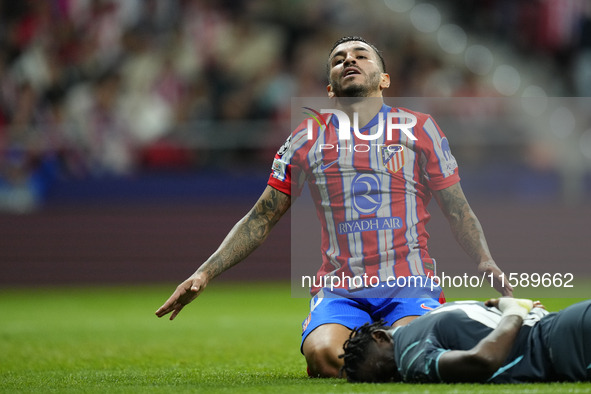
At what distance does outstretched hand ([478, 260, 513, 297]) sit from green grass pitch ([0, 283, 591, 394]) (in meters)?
0.60

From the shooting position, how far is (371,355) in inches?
155

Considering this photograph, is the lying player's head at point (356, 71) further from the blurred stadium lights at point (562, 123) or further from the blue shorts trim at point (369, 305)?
the blurred stadium lights at point (562, 123)

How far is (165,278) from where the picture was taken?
13016mm

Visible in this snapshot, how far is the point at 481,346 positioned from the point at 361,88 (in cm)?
185

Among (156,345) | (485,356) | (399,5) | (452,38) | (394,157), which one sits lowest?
(156,345)

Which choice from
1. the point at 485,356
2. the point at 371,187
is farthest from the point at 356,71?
the point at 485,356

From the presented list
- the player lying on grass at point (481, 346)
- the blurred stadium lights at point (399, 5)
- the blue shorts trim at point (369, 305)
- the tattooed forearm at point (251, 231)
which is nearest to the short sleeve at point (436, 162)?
the blue shorts trim at point (369, 305)

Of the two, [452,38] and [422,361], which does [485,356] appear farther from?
[452,38]

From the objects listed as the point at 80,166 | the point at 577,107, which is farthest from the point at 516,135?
the point at 80,166

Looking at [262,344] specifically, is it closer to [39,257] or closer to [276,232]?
[276,232]

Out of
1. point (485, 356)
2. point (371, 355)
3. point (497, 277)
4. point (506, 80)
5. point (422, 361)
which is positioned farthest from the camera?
point (506, 80)

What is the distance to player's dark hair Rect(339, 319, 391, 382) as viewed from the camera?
3961 millimetres

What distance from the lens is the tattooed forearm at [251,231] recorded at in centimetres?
475

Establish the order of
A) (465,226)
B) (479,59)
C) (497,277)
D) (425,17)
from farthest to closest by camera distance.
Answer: (425,17), (479,59), (465,226), (497,277)
